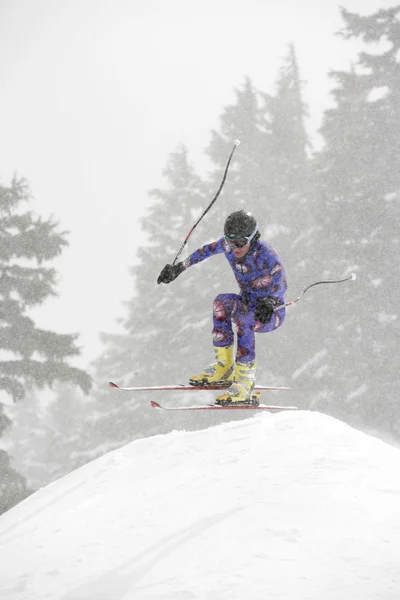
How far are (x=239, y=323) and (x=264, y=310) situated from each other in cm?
82

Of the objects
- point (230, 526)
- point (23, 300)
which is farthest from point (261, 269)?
point (23, 300)

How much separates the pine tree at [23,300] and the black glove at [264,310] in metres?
7.78

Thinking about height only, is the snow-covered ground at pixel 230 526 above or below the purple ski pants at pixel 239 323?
below

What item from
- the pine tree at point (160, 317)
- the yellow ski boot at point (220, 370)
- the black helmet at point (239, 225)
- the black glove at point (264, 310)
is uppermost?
the pine tree at point (160, 317)

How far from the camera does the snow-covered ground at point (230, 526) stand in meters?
3.47

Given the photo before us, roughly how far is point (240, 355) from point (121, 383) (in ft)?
53.0

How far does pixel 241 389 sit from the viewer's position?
24.3ft

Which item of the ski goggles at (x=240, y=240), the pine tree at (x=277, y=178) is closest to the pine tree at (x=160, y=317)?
the pine tree at (x=277, y=178)

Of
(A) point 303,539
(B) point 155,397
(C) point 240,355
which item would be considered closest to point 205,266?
(B) point 155,397

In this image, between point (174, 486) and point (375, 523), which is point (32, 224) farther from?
point (375, 523)

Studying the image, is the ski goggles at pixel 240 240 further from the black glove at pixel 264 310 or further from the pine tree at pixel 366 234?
the pine tree at pixel 366 234

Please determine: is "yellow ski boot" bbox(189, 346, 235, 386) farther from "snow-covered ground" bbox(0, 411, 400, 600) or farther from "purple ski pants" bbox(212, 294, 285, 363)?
"snow-covered ground" bbox(0, 411, 400, 600)

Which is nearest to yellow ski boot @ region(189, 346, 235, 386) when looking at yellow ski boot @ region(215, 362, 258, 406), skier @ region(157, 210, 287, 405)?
skier @ region(157, 210, 287, 405)

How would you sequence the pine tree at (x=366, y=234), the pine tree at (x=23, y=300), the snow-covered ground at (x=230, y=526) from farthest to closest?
the pine tree at (x=366, y=234), the pine tree at (x=23, y=300), the snow-covered ground at (x=230, y=526)
